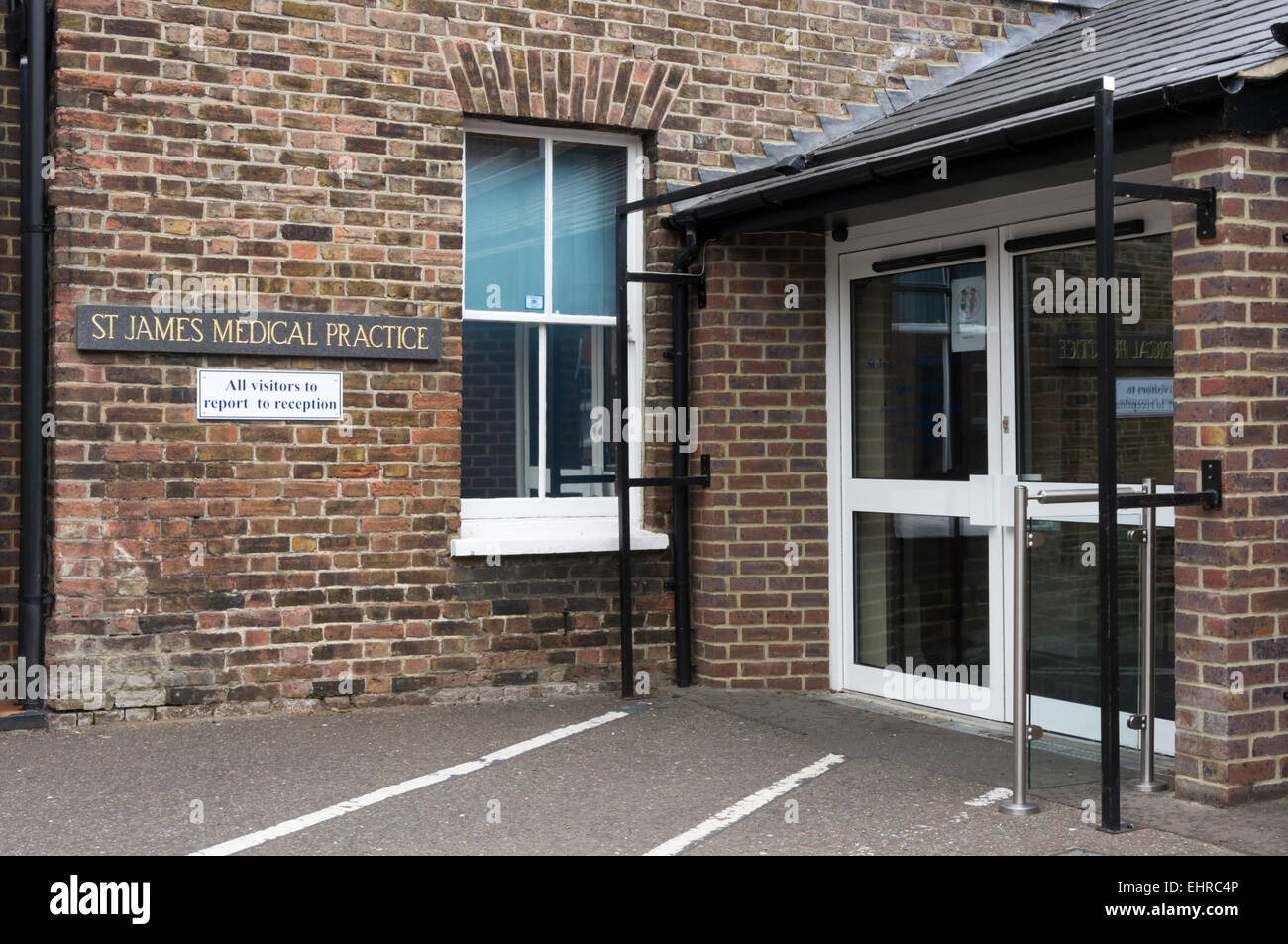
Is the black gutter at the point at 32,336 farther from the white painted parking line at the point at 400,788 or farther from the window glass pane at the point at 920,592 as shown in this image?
the window glass pane at the point at 920,592

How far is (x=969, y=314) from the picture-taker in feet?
23.1

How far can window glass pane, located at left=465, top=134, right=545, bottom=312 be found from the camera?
299 inches

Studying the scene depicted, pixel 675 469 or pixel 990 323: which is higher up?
pixel 990 323

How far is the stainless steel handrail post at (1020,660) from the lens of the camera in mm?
5180

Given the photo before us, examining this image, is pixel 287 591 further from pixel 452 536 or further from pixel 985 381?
pixel 985 381

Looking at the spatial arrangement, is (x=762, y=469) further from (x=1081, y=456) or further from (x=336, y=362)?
(x=336, y=362)

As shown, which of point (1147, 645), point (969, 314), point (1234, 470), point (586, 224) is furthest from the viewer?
point (586, 224)

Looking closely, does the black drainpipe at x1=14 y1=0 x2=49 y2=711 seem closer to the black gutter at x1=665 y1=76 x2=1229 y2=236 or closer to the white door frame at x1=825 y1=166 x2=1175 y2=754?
the black gutter at x1=665 y1=76 x2=1229 y2=236

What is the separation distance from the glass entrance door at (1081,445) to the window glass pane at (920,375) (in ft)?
1.02

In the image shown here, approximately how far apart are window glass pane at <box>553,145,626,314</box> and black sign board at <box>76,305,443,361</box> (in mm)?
904

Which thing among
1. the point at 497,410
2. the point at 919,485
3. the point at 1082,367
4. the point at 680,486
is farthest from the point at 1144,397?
the point at 497,410

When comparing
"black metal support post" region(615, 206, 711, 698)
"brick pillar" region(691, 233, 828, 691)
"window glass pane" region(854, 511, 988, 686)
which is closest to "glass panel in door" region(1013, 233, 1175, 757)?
"window glass pane" region(854, 511, 988, 686)

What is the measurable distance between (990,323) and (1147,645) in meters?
2.02

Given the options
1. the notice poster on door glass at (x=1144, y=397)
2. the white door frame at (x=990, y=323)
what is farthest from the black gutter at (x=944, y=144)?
the notice poster on door glass at (x=1144, y=397)
